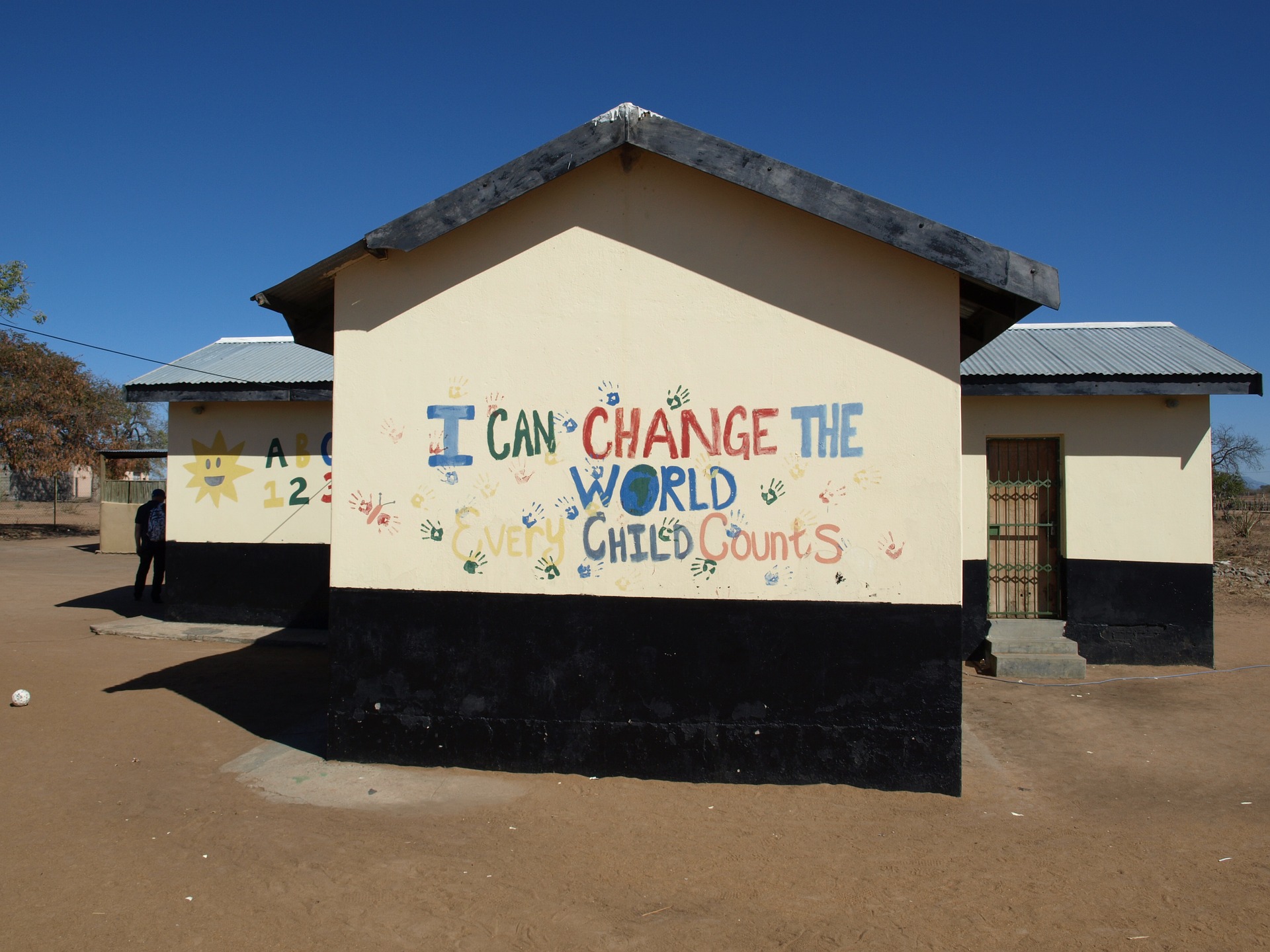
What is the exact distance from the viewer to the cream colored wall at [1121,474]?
359 inches

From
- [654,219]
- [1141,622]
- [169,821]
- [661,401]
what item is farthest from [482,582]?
[1141,622]

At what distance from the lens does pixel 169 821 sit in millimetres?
4590

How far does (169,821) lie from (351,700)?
1.19 metres

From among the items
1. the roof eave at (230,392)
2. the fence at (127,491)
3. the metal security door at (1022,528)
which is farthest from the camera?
the fence at (127,491)

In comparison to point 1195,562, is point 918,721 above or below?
below

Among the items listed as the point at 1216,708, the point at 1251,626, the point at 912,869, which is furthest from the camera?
the point at 1251,626

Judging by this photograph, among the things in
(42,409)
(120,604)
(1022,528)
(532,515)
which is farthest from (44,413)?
(1022,528)

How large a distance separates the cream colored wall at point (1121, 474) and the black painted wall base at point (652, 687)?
4.64m

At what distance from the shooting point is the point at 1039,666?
339 inches

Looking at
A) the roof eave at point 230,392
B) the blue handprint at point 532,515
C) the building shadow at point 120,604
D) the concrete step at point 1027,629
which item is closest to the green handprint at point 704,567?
the blue handprint at point 532,515

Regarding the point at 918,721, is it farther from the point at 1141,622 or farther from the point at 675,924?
the point at 1141,622

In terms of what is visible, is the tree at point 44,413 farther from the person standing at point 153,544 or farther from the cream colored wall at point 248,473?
the cream colored wall at point 248,473

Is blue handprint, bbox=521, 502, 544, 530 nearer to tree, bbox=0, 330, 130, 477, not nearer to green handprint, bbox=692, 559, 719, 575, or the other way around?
green handprint, bbox=692, 559, 719, 575

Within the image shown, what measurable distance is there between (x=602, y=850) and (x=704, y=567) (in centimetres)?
170
